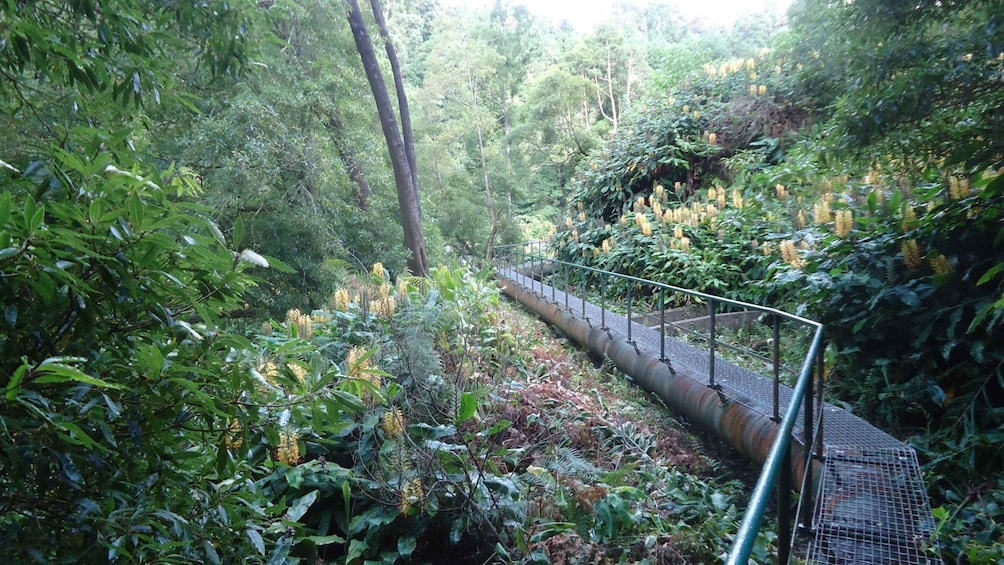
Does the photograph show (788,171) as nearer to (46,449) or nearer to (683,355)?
(683,355)

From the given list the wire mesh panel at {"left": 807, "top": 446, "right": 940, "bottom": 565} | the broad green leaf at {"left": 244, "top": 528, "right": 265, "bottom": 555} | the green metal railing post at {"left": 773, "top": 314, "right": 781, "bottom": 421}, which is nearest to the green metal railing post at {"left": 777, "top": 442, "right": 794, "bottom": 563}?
the wire mesh panel at {"left": 807, "top": 446, "right": 940, "bottom": 565}

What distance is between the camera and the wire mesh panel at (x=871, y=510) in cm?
256

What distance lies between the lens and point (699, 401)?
185 inches

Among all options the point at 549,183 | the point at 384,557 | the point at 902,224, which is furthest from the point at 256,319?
the point at 549,183

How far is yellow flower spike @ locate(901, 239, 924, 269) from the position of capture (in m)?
4.18

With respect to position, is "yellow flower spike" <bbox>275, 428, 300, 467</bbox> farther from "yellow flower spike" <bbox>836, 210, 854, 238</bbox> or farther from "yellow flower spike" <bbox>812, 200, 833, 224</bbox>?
"yellow flower spike" <bbox>812, 200, 833, 224</bbox>

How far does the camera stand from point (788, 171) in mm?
8703

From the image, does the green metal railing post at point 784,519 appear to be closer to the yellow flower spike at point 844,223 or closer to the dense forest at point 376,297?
the dense forest at point 376,297

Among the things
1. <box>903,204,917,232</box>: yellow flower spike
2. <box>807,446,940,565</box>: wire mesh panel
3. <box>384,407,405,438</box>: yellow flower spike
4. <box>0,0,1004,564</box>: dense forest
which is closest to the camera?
<box>0,0,1004,564</box>: dense forest

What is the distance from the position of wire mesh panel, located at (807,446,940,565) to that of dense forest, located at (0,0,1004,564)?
15 cm

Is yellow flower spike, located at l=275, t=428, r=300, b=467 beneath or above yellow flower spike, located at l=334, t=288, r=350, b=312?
beneath

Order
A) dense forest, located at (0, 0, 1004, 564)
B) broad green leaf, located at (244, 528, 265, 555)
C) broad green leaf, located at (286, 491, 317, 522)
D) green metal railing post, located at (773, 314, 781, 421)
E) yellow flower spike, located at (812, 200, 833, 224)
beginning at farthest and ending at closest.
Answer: yellow flower spike, located at (812, 200, 833, 224)
green metal railing post, located at (773, 314, 781, 421)
broad green leaf, located at (286, 491, 317, 522)
broad green leaf, located at (244, 528, 265, 555)
dense forest, located at (0, 0, 1004, 564)

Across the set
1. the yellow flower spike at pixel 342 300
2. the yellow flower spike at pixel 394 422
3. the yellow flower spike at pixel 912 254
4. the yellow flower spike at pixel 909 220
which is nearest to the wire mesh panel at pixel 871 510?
the yellow flower spike at pixel 912 254

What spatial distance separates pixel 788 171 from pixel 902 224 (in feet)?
15.3
